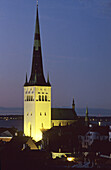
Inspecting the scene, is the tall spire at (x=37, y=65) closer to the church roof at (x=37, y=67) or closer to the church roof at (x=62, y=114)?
the church roof at (x=37, y=67)

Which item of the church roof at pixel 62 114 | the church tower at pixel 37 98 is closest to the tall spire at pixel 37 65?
the church tower at pixel 37 98

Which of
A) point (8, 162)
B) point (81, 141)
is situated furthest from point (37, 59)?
point (8, 162)

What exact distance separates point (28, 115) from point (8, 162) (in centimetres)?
4581

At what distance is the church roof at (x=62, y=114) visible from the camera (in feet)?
315

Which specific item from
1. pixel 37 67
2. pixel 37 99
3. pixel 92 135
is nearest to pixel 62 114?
pixel 37 99

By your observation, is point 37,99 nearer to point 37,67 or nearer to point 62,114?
point 37,67

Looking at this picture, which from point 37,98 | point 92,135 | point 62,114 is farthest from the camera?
point 62,114

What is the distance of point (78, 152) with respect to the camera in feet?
213

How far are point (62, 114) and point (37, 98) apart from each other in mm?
6074

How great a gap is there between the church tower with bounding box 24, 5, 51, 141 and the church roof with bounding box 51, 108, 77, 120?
2415mm

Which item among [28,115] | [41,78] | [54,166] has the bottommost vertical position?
[54,166]

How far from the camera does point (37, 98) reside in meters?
92.6

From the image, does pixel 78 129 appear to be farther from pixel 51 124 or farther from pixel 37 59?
pixel 37 59

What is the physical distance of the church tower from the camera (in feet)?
303
